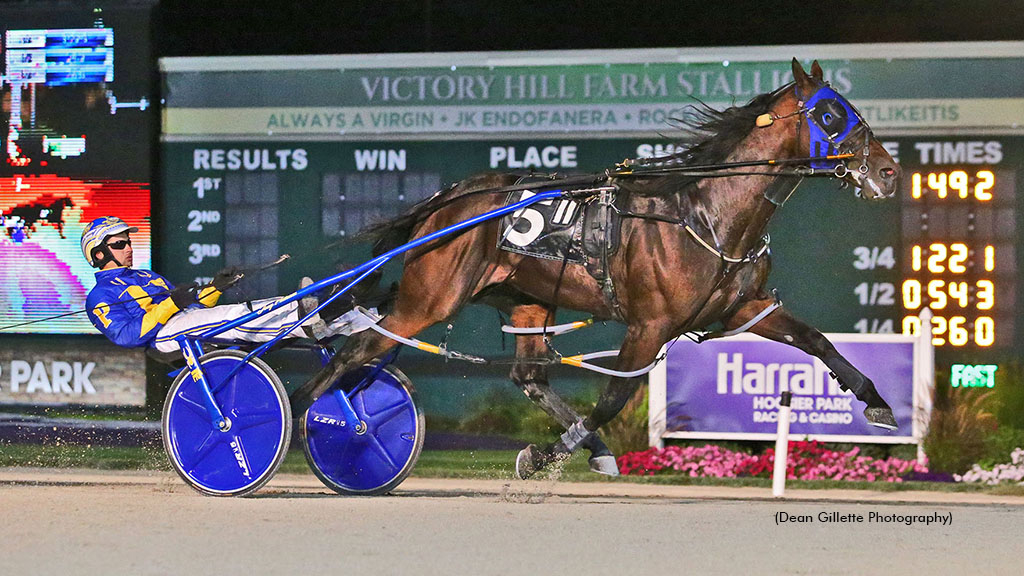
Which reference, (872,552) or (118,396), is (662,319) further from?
(118,396)

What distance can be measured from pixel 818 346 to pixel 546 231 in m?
1.22

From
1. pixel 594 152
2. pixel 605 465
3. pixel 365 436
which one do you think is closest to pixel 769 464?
pixel 594 152

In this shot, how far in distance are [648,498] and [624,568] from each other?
2.40 meters

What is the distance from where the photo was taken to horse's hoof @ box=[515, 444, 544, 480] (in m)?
6.27

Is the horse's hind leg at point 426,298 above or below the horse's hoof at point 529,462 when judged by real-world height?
above

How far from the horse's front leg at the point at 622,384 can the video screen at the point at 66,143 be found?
368 cm

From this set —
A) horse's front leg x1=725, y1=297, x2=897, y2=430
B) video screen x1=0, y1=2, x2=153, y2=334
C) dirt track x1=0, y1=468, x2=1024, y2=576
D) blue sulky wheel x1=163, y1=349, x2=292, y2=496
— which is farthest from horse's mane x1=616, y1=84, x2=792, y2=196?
video screen x1=0, y1=2, x2=153, y2=334

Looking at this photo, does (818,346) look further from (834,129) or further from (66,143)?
(66,143)

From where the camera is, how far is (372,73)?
877 centimetres

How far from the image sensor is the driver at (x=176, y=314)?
6.28m

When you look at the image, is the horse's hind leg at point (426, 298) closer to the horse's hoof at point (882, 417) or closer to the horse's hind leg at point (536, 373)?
the horse's hind leg at point (536, 373)

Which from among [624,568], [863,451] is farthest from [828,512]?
[863,451]

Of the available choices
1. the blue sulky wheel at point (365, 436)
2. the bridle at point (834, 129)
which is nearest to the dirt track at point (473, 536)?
the blue sulky wheel at point (365, 436)

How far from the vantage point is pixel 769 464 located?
812cm
